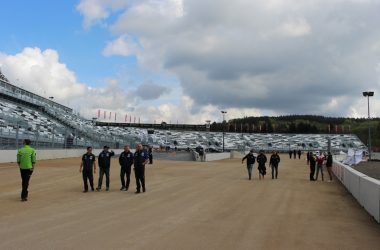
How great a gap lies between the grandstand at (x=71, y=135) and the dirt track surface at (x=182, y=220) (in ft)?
65.0

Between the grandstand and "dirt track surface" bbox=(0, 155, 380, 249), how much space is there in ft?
65.0

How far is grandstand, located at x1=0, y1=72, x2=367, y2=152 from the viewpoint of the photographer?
1431 inches


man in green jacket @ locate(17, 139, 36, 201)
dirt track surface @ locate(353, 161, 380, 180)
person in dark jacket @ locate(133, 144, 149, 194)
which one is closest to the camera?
man in green jacket @ locate(17, 139, 36, 201)

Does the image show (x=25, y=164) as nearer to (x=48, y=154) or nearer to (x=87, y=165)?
(x=87, y=165)

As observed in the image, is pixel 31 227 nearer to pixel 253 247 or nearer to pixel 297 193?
pixel 253 247

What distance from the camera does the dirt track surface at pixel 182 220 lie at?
27.3 feet

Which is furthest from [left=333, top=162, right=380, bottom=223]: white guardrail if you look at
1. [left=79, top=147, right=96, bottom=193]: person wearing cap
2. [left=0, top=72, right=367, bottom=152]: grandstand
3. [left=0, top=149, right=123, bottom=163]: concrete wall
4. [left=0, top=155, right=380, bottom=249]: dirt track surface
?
[left=0, top=72, right=367, bottom=152]: grandstand

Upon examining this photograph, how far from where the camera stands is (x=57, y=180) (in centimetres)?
2078

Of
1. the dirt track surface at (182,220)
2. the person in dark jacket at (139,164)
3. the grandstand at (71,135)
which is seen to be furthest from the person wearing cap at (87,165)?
the grandstand at (71,135)

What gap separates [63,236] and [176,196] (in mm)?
7367

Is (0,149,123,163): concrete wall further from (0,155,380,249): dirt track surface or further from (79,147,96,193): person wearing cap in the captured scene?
(79,147,96,193): person wearing cap

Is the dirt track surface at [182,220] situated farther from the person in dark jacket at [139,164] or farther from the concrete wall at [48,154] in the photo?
the concrete wall at [48,154]

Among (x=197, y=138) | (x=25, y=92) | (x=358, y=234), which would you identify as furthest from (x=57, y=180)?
(x=197, y=138)

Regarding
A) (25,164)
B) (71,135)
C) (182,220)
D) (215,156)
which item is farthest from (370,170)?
(25,164)
